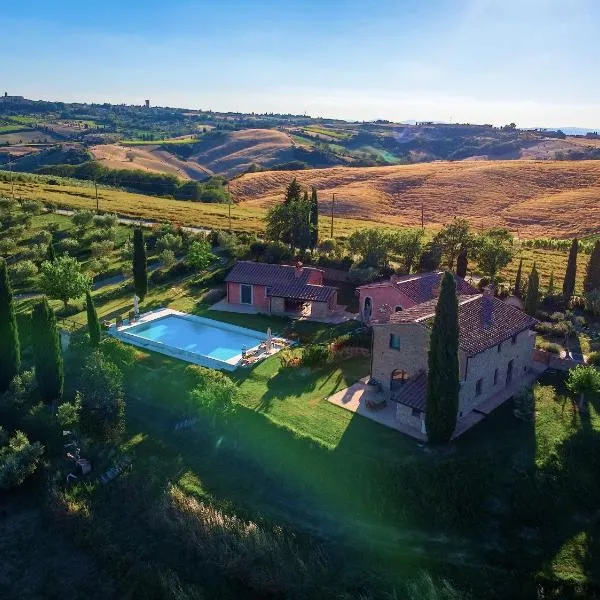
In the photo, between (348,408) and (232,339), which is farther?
(232,339)

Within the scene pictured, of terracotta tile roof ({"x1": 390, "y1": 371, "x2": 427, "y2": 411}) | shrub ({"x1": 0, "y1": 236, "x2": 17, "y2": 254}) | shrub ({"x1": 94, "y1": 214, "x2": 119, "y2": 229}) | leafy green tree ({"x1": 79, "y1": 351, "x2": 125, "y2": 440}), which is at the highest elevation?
shrub ({"x1": 94, "y1": 214, "x2": 119, "y2": 229})

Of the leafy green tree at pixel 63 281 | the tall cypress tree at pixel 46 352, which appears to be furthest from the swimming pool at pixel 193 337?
the tall cypress tree at pixel 46 352

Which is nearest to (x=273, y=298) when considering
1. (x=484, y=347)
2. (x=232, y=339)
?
(x=232, y=339)

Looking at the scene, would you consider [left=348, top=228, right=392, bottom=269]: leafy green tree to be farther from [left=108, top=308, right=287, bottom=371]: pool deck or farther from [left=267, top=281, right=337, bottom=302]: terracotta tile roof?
[left=108, top=308, right=287, bottom=371]: pool deck

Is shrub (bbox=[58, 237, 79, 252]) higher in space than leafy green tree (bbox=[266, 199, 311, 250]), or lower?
lower

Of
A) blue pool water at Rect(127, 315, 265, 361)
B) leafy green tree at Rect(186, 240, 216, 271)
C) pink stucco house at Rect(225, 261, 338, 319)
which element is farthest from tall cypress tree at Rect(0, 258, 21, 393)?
leafy green tree at Rect(186, 240, 216, 271)

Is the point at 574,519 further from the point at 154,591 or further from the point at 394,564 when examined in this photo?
the point at 154,591

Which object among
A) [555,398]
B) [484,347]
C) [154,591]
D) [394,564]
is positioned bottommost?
[154,591]

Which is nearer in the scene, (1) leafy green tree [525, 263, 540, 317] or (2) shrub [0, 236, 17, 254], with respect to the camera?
(1) leafy green tree [525, 263, 540, 317]
